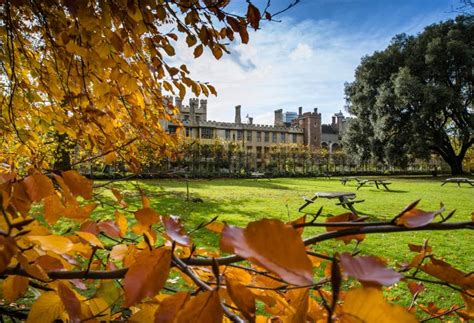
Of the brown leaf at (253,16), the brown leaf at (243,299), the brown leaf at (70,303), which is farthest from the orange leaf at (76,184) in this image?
the brown leaf at (253,16)

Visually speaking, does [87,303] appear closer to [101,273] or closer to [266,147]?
[101,273]

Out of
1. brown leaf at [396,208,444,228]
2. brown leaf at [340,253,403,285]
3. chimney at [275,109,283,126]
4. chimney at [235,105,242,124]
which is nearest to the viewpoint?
brown leaf at [340,253,403,285]

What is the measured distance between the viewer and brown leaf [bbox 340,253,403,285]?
31 cm

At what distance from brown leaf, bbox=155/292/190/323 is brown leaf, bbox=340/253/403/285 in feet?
1.03

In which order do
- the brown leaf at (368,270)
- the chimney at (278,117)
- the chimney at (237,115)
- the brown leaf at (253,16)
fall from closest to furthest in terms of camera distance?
the brown leaf at (368,270), the brown leaf at (253,16), the chimney at (237,115), the chimney at (278,117)

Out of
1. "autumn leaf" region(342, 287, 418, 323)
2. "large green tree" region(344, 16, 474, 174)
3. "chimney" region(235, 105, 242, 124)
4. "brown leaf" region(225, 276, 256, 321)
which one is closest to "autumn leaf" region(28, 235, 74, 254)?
"brown leaf" region(225, 276, 256, 321)

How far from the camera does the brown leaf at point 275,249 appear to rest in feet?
1.02

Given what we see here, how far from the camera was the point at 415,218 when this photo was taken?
432mm

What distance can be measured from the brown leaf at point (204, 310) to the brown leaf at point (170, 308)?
0.10 m

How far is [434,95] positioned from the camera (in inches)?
938

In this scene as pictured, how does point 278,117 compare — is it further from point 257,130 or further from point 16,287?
point 16,287

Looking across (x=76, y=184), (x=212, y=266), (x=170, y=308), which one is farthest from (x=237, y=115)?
(x=212, y=266)

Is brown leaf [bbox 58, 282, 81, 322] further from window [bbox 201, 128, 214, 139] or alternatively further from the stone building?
window [bbox 201, 128, 214, 139]

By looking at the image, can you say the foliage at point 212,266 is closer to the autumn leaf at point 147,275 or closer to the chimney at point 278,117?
the autumn leaf at point 147,275
